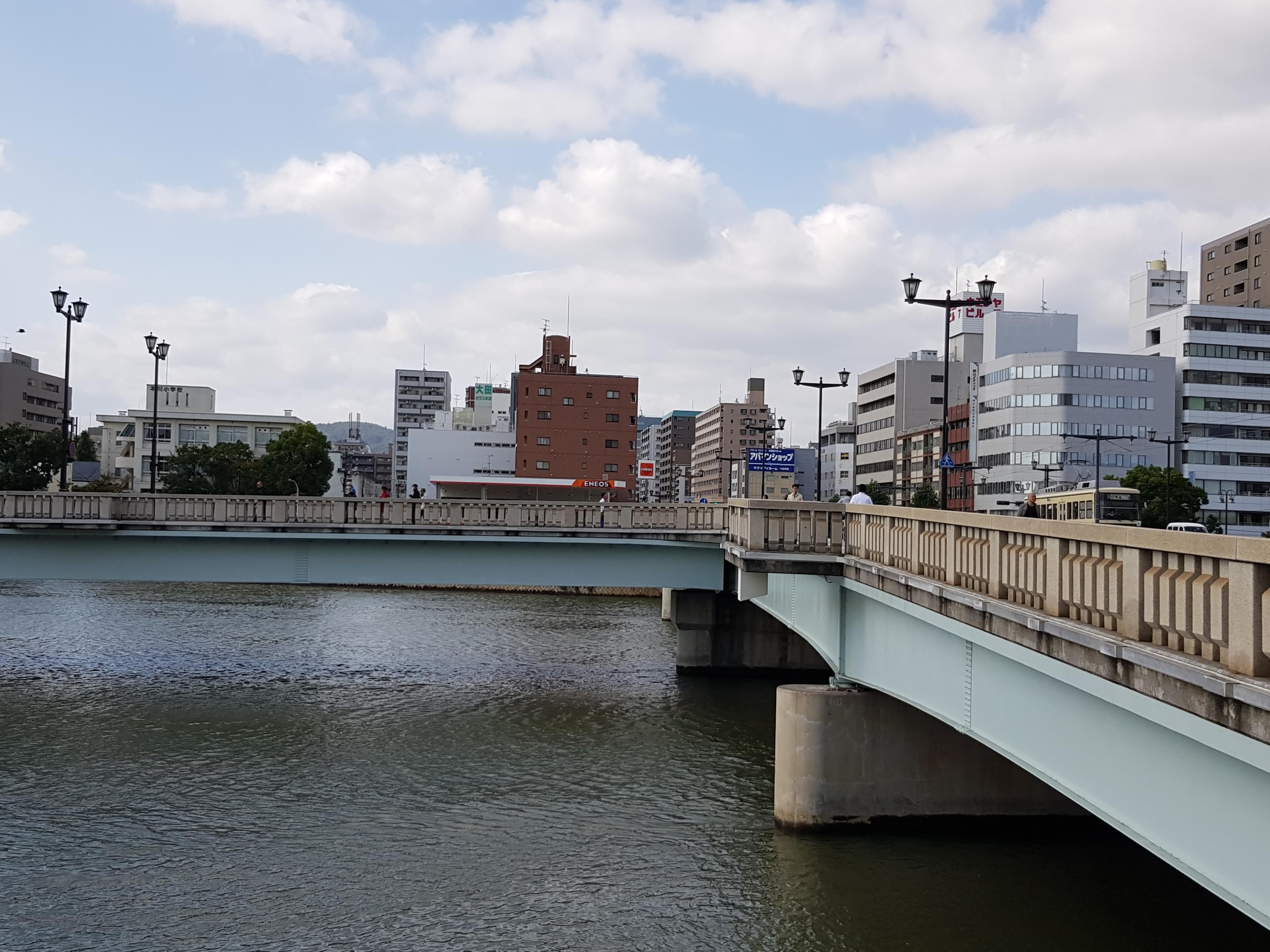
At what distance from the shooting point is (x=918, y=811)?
1789 cm

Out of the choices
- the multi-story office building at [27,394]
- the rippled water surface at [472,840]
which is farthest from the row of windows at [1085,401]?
the multi-story office building at [27,394]

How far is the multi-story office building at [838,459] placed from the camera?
452 ft

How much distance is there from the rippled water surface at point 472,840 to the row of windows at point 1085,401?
67.4 meters

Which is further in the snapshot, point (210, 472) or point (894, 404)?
point (894, 404)

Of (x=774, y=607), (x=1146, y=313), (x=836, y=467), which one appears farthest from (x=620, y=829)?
(x=836, y=467)

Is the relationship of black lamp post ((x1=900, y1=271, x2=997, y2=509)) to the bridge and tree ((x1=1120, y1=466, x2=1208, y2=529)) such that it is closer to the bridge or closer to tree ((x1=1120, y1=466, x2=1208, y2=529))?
the bridge

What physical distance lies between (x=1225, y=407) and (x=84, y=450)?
4937 inches

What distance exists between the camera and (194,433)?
128m

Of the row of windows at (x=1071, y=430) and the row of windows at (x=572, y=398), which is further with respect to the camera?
the row of windows at (x=572, y=398)

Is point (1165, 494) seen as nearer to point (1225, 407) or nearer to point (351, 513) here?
point (1225, 407)

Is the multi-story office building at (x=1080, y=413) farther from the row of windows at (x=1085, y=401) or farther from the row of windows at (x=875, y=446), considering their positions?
the row of windows at (x=875, y=446)

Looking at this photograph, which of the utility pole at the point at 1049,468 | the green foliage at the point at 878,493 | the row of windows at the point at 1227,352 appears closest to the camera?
the utility pole at the point at 1049,468

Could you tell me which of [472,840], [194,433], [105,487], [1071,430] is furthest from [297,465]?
[472,840]

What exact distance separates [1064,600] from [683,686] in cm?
2368
